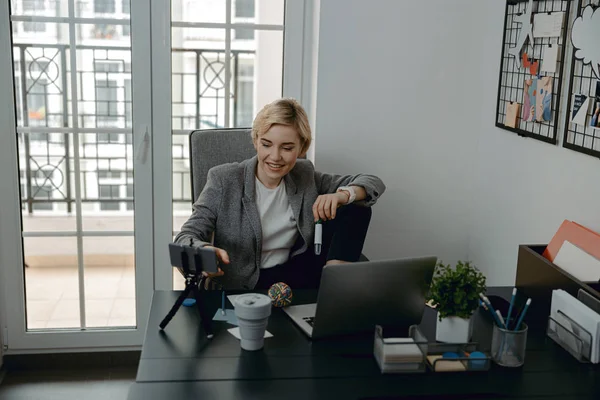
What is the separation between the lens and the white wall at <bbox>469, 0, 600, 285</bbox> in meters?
2.23

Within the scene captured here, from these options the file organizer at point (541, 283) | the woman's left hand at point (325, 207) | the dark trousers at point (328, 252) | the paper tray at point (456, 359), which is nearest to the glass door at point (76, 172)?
the dark trousers at point (328, 252)

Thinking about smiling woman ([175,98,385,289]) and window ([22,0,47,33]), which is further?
window ([22,0,47,33])

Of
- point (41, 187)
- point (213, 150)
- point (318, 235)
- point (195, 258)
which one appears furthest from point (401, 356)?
point (41, 187)

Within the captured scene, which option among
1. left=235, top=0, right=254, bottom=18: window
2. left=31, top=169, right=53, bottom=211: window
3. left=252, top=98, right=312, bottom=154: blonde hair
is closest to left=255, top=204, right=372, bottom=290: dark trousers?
left=252, top=98, right=312, bottom=154: blonde hair

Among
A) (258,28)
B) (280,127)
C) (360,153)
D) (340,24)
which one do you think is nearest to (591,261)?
(280,127)

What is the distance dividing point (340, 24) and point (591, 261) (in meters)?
1.43

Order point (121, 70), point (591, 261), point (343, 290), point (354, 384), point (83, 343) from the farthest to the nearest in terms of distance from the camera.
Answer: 1. point (83, 343)
2. point (121, 70)
3. point (591, 261)
4. point (343, 290)
5. point (354, 384)

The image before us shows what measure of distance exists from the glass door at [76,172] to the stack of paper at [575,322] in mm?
1848

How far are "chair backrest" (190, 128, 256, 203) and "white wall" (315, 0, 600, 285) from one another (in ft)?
1.30

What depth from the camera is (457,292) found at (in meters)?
1.67

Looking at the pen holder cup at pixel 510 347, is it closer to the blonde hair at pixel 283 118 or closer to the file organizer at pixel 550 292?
the file organizer at pixel 550 292

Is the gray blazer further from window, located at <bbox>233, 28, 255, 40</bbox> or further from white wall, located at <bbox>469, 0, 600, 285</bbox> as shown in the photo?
window, located at <bbox>233, 28, 255, 40</bbox>

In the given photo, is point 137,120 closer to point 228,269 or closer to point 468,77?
point 228,269

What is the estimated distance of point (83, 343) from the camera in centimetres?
314
